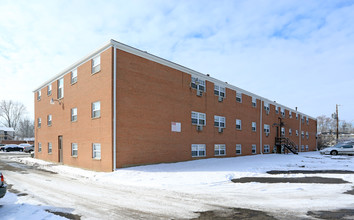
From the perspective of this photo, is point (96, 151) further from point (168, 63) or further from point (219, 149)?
point (219, 149)

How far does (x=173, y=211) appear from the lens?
678 cm

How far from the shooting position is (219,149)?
23.6 meters

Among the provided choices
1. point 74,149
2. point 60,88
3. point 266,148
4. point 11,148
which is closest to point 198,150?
point 74,149

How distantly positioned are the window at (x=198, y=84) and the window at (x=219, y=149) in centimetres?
565

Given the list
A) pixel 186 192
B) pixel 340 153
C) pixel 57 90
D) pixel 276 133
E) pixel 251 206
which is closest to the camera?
pixel 251 206

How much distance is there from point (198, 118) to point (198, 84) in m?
2.99

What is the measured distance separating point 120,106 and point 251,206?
9.96m

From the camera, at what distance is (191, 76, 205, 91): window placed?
21.2 meters

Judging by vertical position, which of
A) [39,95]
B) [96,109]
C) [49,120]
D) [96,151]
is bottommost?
[96,151]

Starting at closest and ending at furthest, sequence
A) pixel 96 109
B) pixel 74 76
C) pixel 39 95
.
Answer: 1. pixel 96 109
2. pixel 74 76
3. pixel 39 95

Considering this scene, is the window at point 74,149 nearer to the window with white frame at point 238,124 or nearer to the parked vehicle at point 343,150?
the window with white frame at point 238,124

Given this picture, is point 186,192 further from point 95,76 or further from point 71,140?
point 71,140

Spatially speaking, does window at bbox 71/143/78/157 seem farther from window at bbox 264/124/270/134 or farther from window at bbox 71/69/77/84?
window at bbox 264/124/270/134

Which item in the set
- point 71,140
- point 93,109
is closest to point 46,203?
point 93,109
